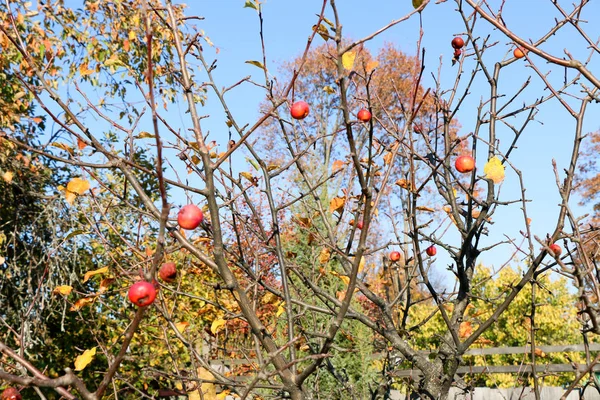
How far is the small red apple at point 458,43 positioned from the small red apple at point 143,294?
2.21m

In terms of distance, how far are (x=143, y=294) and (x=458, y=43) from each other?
7.34ft

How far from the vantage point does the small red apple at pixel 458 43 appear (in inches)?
111

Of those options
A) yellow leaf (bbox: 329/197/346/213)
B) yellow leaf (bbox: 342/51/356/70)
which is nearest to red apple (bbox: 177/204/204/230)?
yellow leaf (bbox: 342/51/356/70)

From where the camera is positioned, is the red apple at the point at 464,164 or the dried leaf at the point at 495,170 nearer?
the dried leaf at the point at 495,170

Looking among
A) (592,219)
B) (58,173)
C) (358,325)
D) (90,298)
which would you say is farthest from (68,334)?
(592,219)

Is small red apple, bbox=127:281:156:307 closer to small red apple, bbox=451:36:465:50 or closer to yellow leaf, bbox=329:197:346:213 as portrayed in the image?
yellow leaf, bbox=329:197:346:213

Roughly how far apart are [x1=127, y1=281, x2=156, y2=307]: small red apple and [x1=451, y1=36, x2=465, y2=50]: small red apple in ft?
7.25

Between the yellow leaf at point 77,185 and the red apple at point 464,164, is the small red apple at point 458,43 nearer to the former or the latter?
the red apple at point 464,164

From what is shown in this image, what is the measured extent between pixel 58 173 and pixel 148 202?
5.08 m

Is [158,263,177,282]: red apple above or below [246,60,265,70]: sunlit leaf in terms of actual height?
below

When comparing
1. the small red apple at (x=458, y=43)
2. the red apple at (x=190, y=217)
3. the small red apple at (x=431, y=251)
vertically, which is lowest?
the red apple at (x=190, y=217)

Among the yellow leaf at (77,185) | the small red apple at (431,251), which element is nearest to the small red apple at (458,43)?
the small red apple at (431,251)

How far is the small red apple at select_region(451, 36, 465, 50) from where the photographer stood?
2.82 meters

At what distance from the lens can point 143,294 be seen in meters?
1.03
